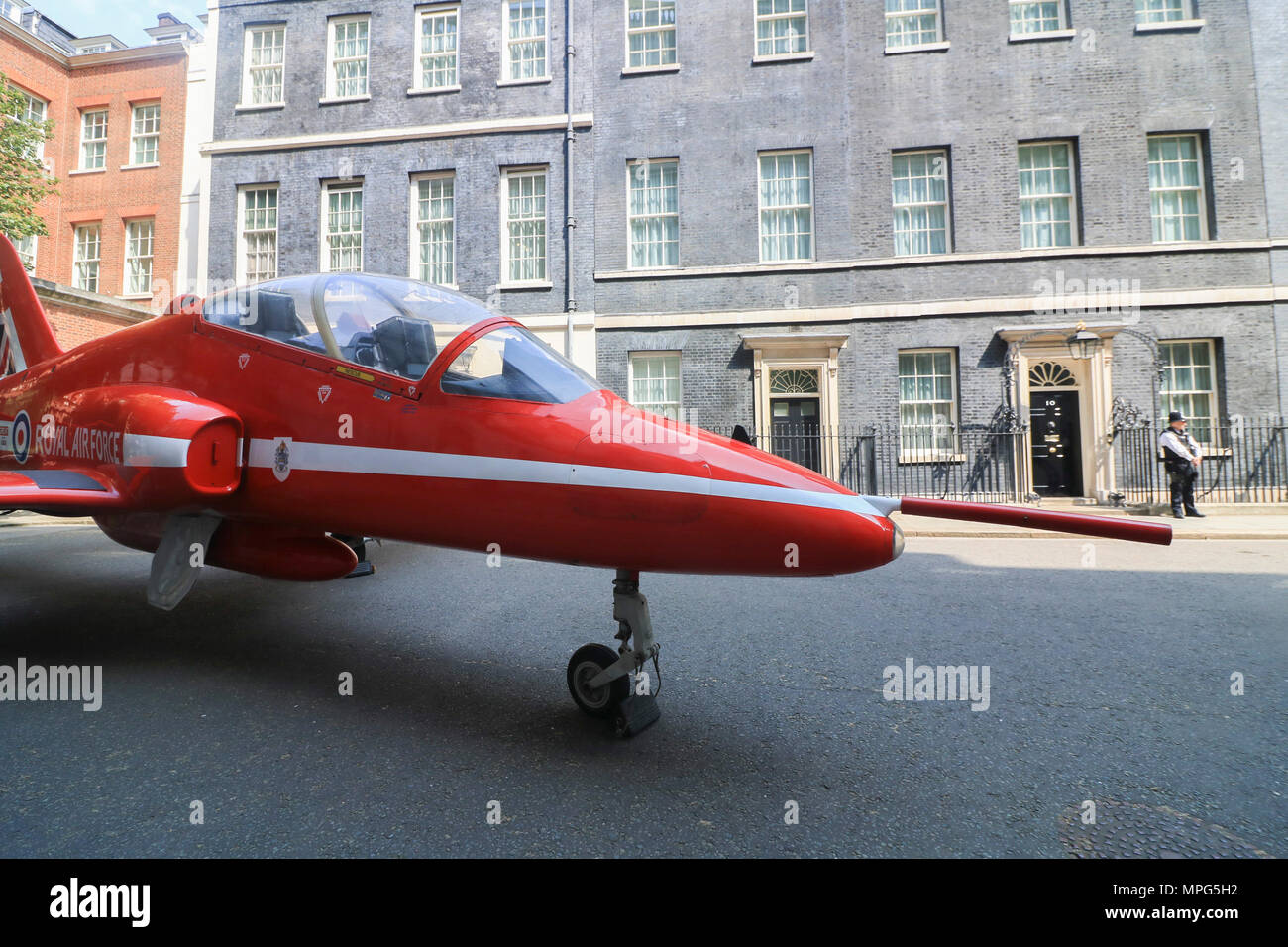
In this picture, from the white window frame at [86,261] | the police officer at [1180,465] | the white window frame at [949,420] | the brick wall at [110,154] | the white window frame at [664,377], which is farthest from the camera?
the white window frame at [86,261]

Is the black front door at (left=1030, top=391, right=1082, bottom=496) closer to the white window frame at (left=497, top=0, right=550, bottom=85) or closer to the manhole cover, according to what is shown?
the white window frame at (left=497, top=0, right=550, bottom=85)

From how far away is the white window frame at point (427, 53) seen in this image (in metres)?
16.3

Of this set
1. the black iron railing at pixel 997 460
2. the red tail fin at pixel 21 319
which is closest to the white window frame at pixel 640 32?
the black iron railing at pixel 997 460

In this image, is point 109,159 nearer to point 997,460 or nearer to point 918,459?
point 918,459

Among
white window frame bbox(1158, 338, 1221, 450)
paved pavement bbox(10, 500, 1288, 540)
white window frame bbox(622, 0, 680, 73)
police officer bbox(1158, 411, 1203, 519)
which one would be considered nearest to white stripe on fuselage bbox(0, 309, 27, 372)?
paved pavement bbox(10, 500, 1288, 540)

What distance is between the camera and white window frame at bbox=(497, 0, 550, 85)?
631 inches

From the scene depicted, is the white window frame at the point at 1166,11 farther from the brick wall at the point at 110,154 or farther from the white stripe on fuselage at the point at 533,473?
the brick wall at the point at 110,154

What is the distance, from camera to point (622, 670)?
100 inches

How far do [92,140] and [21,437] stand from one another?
24.5 meters

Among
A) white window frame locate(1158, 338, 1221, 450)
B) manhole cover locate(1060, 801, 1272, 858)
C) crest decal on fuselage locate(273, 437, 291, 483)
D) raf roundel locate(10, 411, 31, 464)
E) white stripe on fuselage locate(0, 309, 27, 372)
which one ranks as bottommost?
manhole cover locate(1060, 801, 1272, 858)

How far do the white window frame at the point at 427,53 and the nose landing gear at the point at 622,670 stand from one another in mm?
17696

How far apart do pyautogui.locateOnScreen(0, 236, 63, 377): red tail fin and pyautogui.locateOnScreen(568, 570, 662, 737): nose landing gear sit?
6.27m

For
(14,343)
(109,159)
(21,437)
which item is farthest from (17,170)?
(21,437)
